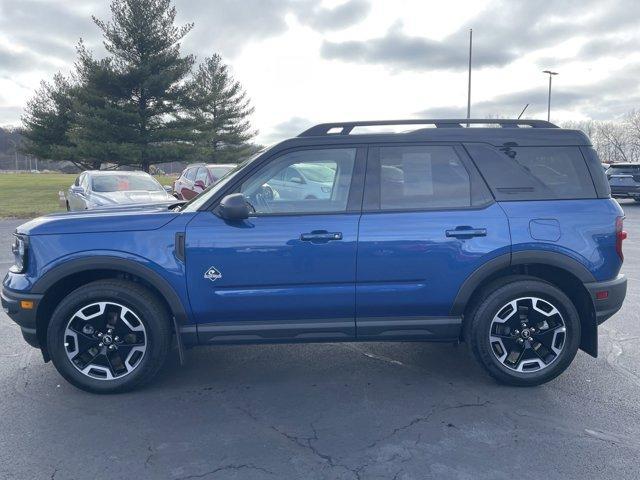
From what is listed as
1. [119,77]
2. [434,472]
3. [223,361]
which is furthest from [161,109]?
[434,472]

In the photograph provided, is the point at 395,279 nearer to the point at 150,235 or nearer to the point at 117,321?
the point at 150,235

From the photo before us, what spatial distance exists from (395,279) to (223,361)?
1.73 m

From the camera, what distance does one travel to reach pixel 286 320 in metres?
3.84

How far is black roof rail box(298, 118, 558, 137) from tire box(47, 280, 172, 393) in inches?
Answer: 69.3

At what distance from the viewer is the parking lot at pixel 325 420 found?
2941 millimetres


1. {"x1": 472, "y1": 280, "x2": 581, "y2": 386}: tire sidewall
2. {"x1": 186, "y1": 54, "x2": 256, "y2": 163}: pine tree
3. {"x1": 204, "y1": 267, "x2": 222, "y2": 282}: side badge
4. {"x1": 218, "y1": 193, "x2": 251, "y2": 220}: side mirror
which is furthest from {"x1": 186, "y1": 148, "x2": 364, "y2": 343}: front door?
{"x1": 186, "y1": 54, "x2": 256, "y2": 163}: pine tree

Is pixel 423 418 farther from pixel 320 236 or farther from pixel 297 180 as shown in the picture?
pixel 297 180

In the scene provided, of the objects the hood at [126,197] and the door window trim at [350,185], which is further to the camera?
the hood at [126,197]

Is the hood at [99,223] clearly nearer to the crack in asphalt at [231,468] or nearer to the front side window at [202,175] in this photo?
the crack in asphalt at [231,468]

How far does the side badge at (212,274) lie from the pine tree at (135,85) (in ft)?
85.6

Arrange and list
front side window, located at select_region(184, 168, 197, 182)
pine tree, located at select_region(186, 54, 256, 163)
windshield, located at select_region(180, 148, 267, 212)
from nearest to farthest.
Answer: windshield, located at select_region(180, 148, 267, 212) < front side window, located at select_region(184, 168, 197, 182) < pine tree, located at select_region(186, 54, 256, 163)

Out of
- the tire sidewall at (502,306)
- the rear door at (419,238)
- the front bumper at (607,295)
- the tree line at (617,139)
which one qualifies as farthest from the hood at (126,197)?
the tree line at (617,139)

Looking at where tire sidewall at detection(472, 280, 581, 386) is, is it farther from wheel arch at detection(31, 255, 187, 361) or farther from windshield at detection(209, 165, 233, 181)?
windshield at detection(209, 165, 233, 181)

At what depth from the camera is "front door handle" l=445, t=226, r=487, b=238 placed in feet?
12.4
